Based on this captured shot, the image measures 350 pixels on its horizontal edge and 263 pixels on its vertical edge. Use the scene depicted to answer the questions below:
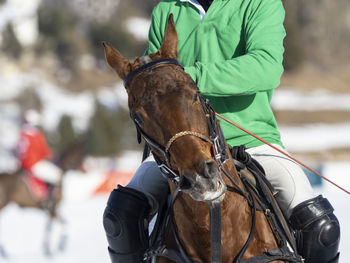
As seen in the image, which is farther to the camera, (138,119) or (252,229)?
(252,229)

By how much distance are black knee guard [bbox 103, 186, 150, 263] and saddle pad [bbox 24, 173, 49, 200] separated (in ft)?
28.4

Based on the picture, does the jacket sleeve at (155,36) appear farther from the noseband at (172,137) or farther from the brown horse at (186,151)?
the noseband at (172,137)

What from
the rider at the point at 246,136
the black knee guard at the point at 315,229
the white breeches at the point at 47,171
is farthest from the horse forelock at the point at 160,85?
the white breeches at the point at 47,171

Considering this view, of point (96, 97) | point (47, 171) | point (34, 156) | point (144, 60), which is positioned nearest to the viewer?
point (144, 60)

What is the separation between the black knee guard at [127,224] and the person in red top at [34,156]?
875cm

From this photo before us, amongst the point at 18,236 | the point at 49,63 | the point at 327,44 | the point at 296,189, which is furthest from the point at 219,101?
the point at 327,44

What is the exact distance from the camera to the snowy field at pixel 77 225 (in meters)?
9.81

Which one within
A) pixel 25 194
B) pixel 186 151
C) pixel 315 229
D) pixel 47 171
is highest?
pixel 186 151

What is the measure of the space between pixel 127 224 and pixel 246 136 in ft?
2.53

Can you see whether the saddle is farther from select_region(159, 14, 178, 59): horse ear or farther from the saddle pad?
the saddle pad

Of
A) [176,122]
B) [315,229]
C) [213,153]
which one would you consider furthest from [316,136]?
[176,122]

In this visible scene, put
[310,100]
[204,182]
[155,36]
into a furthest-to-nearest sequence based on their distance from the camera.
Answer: [310,100] < [155,36] < [204,182]

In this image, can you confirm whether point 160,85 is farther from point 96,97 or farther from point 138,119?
point 96,97

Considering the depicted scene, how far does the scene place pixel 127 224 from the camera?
3111mm
